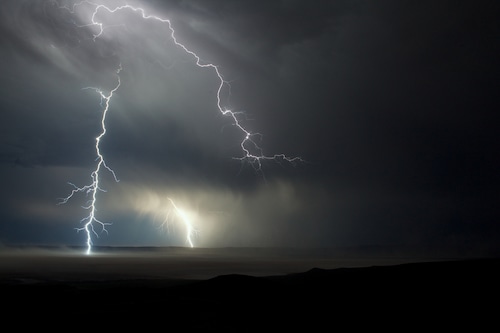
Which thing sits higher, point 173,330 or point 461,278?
point 461,278

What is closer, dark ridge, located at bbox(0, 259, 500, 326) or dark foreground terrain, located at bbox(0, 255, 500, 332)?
dark foreground terrain, located at bbox(0, 255, 500, 332)

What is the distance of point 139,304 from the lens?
17.4 metres

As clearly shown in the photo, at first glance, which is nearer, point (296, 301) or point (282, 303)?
point (282, 303)

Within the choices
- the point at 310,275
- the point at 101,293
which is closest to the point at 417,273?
the point at 310,275

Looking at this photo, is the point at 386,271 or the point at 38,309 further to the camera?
the point at 386,271

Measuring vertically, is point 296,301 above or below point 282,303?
above

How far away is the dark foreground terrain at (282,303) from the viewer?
14383 mm

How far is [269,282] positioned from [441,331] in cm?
978

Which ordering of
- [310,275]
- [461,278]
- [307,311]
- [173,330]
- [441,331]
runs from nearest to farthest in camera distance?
[173,330]
[441,331]
[307,311]
[461,278]
[310,275]

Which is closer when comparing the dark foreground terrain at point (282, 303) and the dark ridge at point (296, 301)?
the dark foreground terrain at point (282, 303)

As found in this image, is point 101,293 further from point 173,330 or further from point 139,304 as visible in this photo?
point 173,330

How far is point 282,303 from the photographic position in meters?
18.3

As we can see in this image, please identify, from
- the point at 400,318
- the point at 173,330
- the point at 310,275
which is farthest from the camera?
the point at 310,275

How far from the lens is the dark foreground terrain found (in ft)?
47.2
